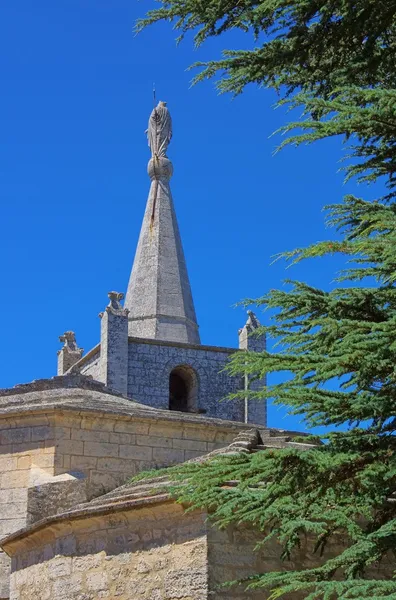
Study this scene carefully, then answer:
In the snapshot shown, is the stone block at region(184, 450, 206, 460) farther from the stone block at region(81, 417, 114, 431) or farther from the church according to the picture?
the stone block at region(81, 417, 114, 431)

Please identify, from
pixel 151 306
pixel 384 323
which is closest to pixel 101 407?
pixel 384 323

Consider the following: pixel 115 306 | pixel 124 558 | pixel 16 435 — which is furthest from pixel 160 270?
pixel 124 558

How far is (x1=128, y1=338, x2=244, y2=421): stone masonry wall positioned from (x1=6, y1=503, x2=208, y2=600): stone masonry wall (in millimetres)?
20766

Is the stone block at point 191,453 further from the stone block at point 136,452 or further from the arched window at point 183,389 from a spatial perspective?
the arched window at point 183,389

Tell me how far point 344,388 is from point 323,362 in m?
0.55

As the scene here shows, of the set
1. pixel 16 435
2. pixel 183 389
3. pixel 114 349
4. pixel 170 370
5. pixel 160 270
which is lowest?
pixel 16 435

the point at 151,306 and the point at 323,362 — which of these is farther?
the point at 151,306

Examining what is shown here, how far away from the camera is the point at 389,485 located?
721 cm

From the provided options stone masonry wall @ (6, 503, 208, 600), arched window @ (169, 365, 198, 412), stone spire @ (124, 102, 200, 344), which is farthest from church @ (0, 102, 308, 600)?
stone spire @ (124, 102, 200, 344)

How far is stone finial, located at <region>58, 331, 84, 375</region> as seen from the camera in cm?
3475

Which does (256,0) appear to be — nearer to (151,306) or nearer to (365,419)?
(365,419)

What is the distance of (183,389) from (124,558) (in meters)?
23.3

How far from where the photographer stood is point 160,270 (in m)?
33.3

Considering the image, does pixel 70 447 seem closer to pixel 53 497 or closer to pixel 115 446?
pixel 115 446
